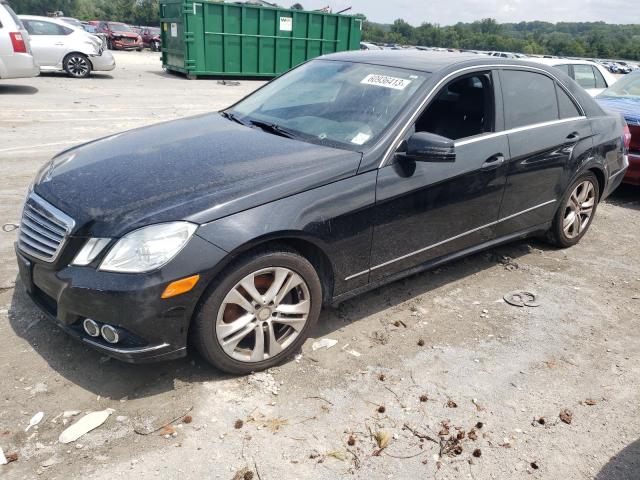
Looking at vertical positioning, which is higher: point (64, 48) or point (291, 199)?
point (291, 199)

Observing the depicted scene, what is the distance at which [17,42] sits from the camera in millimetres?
11375

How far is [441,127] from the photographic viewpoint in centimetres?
423

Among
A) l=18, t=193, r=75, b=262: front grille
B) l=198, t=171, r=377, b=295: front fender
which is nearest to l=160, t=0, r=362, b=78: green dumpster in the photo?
l=18, t=193, r=75, b=262: front grille

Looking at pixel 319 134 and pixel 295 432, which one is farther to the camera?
pixel 319 134

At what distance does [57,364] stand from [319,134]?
6.82 ft

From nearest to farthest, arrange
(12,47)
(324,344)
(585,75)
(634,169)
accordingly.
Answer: (324,344), (634,169), (585,75), (12,47)

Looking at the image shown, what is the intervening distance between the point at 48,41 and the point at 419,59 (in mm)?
13944

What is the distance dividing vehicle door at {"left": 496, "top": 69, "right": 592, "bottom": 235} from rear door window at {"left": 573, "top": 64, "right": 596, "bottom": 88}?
633cm

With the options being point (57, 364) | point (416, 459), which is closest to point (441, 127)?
point (416, 459)

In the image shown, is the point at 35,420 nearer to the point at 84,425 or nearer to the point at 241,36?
the point at 84,425

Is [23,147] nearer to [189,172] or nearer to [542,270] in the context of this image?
[189,172]

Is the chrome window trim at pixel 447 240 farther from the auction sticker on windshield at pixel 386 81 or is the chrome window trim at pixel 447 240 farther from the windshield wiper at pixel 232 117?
the windshield wiper at pixel 232 117

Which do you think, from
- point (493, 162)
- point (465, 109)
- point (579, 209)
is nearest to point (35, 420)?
point (493, 162)

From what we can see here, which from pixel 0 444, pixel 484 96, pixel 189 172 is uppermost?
pixel 484 96
